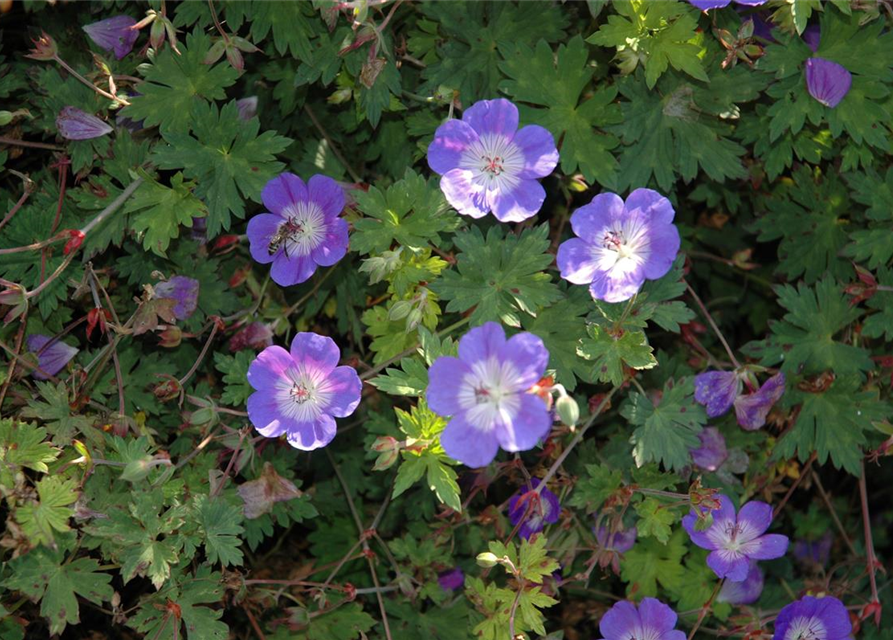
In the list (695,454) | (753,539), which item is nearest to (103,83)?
(695,454)

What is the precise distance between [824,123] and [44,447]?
8.69 feet

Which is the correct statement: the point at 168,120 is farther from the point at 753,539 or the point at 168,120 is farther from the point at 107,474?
the point at 753,539

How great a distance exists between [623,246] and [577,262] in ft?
0.45

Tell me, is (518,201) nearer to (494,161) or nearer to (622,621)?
(494,161)

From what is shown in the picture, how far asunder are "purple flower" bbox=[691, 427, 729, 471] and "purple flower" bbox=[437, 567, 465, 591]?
0.87 m

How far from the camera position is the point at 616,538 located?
304 cm

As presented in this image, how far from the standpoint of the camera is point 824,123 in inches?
122

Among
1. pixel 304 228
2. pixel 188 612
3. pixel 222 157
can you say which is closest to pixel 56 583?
pixel 188 612

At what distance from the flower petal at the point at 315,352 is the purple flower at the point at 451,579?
92 centimetres

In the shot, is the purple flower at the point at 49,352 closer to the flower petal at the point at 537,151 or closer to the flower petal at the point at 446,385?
the flower petal at the point at 446,385

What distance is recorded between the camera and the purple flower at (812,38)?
2.93m

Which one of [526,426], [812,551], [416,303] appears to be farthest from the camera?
[812,551]

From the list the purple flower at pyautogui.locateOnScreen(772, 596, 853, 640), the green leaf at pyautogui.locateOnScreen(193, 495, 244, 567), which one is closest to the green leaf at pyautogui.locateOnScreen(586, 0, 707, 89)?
the purple flower at pyautogui.locateOnScreen(772, 596, 853, 640)

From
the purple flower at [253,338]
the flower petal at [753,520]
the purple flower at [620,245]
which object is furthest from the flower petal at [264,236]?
the flower petal at [753,520]
